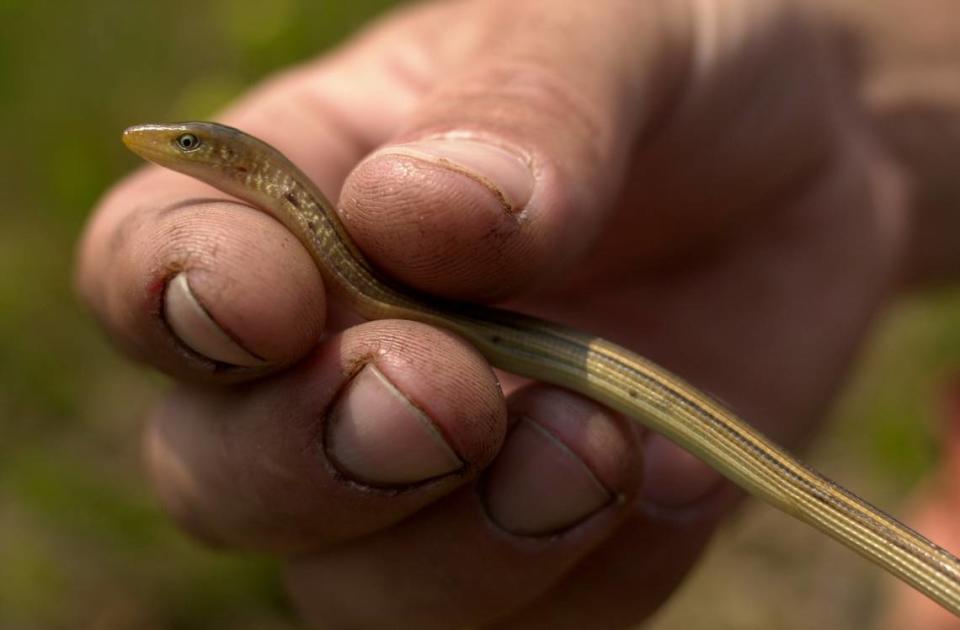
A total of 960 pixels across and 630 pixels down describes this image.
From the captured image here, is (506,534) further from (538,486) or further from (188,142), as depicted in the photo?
(188,142)

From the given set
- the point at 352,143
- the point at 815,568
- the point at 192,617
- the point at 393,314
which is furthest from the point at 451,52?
the point at 815,568

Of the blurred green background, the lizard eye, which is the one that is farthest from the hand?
the blurred green background

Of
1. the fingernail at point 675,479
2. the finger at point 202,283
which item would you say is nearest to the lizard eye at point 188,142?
the finger at point 202,283

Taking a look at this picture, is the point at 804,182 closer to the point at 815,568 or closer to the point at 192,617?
the point at 815,568

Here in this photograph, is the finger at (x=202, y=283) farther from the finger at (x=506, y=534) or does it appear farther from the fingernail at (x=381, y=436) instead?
the finger at (x=506, y=534)

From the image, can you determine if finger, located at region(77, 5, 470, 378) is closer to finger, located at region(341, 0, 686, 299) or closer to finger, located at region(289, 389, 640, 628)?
finger, located at region(341, 0, 686, 299)

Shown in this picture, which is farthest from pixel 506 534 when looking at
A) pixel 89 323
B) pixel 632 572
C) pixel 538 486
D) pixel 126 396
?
pixel 89 323
